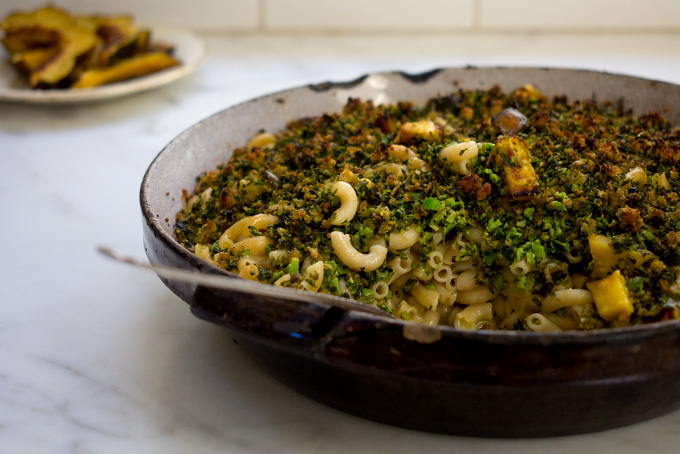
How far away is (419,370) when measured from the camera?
2.78 feet

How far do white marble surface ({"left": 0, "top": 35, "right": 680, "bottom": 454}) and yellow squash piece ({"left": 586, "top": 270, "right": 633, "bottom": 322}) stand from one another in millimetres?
188

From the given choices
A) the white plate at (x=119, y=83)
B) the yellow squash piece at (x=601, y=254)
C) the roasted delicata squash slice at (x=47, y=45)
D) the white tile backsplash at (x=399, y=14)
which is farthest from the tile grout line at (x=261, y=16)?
the yellow squash piece at (x=601, y=254)

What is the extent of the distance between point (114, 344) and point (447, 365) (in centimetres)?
73

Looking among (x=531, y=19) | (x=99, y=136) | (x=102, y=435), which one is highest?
(x=531, y=19)

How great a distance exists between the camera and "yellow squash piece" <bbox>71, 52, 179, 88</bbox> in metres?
2.45

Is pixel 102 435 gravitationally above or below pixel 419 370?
below

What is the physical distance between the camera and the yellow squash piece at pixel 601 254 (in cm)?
108

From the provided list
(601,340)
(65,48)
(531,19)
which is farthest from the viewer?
(531,19)

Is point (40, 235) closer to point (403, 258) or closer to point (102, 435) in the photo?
point (102, 435)

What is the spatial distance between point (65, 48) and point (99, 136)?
43 centimetres

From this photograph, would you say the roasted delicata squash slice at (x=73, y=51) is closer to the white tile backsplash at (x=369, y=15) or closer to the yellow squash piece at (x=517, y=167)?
the white tile backsplash at (x=369, y=15)

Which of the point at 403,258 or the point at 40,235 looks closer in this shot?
the point at 403,258

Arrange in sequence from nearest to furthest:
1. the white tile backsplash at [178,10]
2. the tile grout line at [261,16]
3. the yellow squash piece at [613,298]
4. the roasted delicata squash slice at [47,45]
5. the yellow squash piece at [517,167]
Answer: the yellow squash piece at [613,298] < the yellow squash piece at [517,167] < the roasted delicata squash slice at [47,45] < the white tile backsplash at [178,10] < the tile grout line at [261,16]

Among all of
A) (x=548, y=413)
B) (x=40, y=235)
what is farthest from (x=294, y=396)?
(x=40, y=235)
